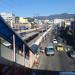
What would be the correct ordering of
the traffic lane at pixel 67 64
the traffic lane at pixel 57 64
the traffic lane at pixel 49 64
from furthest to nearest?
1. the traffic lane at pixel 49 64
2. the traffic lane at pixel 57 64
3. the traffic lane at pixel 67 64

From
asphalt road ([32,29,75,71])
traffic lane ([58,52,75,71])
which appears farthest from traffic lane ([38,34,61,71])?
traffic lane ([58,52,75,71])

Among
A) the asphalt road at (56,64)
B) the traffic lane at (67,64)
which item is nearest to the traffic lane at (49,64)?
the asphalt road at (56,64)

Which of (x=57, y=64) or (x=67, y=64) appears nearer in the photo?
(x=67, y=64)

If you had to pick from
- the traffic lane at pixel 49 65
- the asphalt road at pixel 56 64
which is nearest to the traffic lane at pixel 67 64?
the asphalt road at pixel 56 64

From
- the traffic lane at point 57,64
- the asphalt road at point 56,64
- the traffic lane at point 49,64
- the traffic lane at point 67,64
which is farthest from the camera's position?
the traffic lane at point 49,64

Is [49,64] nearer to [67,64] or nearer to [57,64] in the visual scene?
[57,64]

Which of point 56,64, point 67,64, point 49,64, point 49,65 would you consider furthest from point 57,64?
point 49,65

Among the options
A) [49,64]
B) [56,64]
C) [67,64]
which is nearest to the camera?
[49,64]

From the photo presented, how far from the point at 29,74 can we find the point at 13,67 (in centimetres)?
412

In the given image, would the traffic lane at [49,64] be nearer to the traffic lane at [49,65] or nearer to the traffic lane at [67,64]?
the traffic lane at [49,65]

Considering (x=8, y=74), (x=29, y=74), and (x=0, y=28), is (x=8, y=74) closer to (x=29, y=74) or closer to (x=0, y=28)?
(x=0, y=28)

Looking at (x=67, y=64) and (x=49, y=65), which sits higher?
(x=49, y=65)

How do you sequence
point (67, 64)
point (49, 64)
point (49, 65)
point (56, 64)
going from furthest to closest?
point (56, 64) < point (67, 64) < point (49, 64) < point (49, 65)

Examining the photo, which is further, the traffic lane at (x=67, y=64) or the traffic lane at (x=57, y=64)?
the traffic lane at (x=57, y=64)
